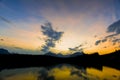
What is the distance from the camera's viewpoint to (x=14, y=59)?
651 ft
